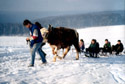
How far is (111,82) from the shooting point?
5129 millimetres

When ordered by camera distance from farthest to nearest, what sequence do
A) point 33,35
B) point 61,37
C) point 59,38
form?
1. point 61,37
2. point 59,38
3. point 33,35

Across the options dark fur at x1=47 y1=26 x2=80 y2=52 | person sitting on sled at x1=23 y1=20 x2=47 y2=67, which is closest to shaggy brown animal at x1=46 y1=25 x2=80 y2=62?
dark fur at x1=47 y1=26 x2=80 y2=52

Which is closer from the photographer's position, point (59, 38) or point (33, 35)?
point (33, 35)

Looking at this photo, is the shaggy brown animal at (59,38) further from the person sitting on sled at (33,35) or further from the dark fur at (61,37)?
the person sitting on sled at (33,35)

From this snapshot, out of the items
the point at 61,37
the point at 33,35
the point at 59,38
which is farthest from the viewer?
the point at 61,37

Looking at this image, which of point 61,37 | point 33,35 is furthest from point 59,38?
point 33,35

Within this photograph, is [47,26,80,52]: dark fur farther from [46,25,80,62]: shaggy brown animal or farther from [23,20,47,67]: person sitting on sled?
[23,20,47,67]: person sitting on sled

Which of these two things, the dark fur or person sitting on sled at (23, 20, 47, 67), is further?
the dark fur

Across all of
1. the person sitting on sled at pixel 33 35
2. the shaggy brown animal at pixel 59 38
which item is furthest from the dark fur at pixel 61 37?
the person sitting on sled at pixel 33 35

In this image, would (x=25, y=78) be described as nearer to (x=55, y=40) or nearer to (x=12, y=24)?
(x=55, y=40)

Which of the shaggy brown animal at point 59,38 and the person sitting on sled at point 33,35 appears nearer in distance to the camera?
Result: the person sitting on sled at point 33,35

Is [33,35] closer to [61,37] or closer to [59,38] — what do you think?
[59,38]

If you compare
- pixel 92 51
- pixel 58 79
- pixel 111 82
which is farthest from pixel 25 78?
pixel 92 51

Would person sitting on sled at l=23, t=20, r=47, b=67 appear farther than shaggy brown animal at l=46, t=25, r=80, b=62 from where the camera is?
No
